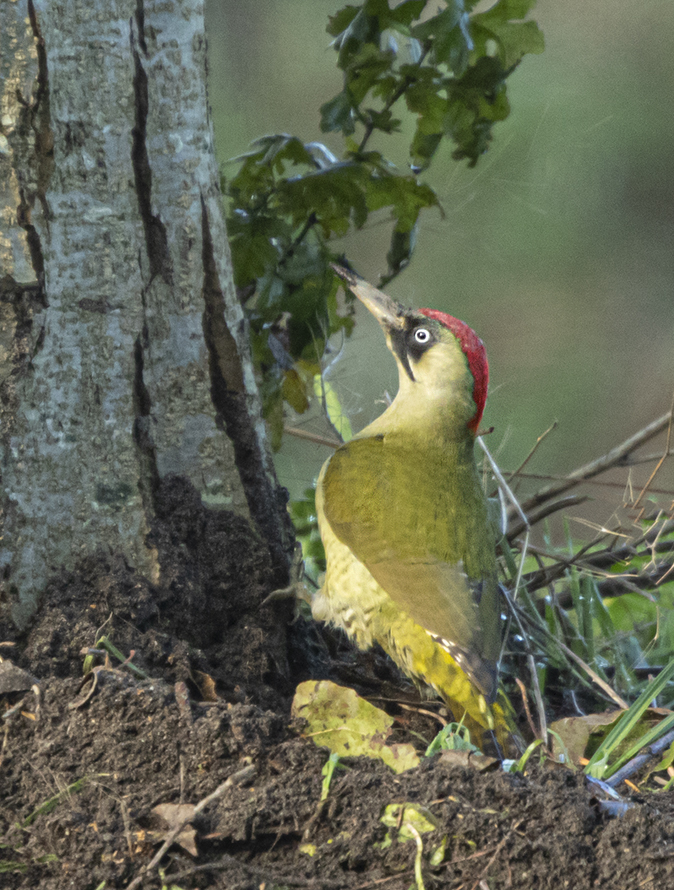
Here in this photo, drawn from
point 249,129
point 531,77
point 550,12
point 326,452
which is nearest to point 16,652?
point 326,452

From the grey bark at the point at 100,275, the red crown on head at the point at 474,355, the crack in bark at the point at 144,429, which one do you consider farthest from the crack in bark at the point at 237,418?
the red crown on head at the point at 474,355

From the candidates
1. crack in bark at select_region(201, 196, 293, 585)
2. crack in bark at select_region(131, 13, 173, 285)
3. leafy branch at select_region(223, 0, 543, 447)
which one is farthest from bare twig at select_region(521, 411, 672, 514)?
crack in bark at select_region(131, 13, 173, 285)

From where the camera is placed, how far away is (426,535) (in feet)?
5.94

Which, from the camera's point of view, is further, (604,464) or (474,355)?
(604,464)

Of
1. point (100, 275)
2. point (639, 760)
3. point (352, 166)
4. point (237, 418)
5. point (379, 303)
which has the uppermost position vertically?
point (352, 166)

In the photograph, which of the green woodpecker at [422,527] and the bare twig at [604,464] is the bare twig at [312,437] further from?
the bare twig at [604,464]

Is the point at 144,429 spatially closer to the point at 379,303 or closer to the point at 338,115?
the point at 379,303

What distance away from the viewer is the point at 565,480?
2205 mm

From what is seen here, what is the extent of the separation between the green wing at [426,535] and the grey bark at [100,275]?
14.2 inches

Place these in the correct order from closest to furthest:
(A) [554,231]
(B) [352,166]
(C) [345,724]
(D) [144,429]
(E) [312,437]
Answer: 1. (C) [345,724]
2. (D) [144,429]
3. (B) [352,166]
4. (E) [312,437]
5. (A) [554,231]

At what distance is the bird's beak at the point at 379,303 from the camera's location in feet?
6.93

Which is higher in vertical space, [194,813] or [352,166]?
[352,166]

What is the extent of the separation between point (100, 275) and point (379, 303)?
81 centimetres

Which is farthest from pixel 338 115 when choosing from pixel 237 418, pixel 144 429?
pixel 144 429
